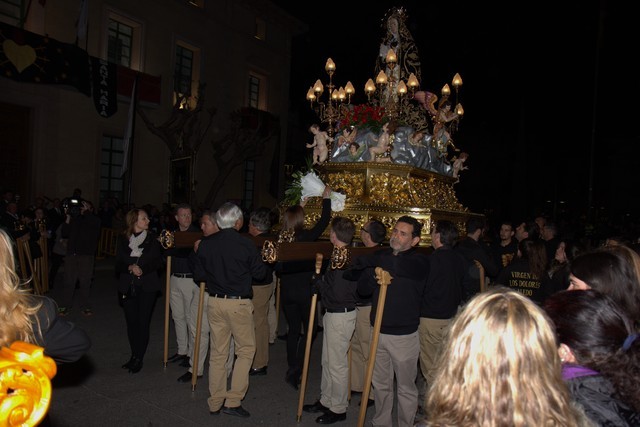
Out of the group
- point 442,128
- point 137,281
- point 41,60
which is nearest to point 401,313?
point 137,281

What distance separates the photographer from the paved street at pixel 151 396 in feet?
14.9

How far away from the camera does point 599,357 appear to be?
6.05ft

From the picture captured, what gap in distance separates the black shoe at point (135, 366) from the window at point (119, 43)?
14890 millimetres

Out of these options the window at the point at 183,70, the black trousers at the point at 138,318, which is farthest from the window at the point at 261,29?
the black trousers at the point at 138,318

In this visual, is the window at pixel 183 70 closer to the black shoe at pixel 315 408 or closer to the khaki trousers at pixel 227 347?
the khaki trousers at pixel 227 347

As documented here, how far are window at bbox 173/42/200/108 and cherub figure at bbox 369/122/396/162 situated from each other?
14.8 meters

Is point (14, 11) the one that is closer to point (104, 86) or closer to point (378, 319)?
point (104, 86)

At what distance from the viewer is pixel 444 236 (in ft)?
16.3

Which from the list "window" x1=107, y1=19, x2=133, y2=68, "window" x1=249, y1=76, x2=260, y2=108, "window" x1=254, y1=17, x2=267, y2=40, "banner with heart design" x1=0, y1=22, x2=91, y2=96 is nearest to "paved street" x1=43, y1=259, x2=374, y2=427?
"banner with heart design" x1=0, y1=22, x2=91, y2=96

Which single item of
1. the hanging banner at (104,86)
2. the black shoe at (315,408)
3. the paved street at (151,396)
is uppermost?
the hanging banner at (104,86)

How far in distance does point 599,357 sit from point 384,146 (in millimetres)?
5111

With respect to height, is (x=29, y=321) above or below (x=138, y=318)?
above

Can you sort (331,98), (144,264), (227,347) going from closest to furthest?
(227,347) < (144,264) < (331,98)

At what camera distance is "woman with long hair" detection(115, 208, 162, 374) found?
572cm
